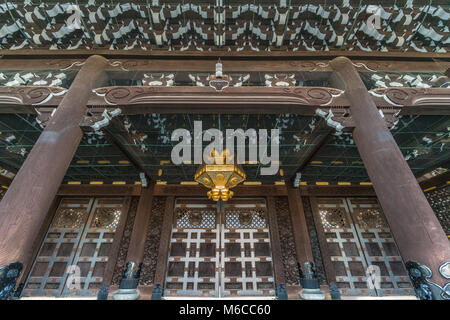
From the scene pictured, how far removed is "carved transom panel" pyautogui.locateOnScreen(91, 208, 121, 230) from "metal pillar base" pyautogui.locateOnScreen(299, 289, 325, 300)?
220 inches

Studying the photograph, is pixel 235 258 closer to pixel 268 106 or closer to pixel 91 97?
pixel 268 106

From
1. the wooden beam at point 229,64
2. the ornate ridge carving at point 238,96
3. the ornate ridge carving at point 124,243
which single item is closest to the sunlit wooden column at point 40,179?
the ornate ridge carving at point 238,96

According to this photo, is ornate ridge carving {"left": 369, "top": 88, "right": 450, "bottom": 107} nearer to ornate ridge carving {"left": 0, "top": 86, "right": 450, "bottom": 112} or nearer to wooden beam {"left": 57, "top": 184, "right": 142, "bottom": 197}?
ornate ridge carving {"left": 0, "top": 86, "right": 450, "bottom": 112}

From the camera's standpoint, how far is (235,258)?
6.36 m

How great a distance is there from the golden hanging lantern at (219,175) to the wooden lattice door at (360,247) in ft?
12.5

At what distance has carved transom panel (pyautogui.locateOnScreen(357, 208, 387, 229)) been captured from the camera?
6.95 meters

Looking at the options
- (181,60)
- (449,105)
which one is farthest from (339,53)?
(181,60)

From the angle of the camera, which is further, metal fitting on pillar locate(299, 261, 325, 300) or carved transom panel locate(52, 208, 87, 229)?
carved transom panel locate(52, 208, 87, 229)

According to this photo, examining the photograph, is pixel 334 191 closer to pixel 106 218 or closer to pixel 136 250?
pixel 136 250

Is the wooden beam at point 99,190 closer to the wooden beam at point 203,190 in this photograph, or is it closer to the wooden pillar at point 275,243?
the wooden beam at point 203,190

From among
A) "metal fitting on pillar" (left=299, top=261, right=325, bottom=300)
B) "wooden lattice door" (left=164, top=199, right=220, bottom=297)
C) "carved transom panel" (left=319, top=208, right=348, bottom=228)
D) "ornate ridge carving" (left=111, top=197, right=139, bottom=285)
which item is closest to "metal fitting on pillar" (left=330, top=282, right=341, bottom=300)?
"metal fitting on pillar" (left=299, top=261, right=325, bottom=300)

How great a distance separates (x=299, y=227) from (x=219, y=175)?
3590 millimetres

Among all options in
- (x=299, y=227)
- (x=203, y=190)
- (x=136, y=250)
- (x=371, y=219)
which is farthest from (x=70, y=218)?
(x=371, y=219)

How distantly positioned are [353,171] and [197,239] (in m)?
5.21
